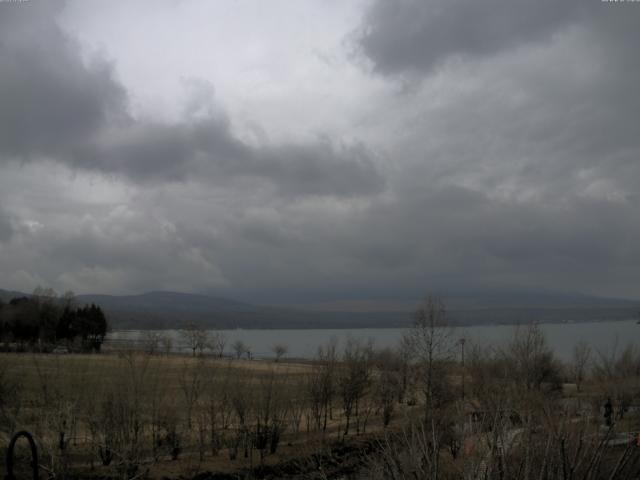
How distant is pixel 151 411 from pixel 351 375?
19.1 m

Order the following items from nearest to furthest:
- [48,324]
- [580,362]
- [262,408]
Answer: [262,408]
[580,362]
[48,324]

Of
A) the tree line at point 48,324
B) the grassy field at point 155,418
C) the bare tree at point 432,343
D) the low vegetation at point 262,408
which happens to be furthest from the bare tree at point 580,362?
the tree line at point 48,324

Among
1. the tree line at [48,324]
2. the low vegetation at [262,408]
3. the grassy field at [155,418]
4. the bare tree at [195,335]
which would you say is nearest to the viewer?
the low vegetation at [262,408]

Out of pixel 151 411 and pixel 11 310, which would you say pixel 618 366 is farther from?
pixel 11 310

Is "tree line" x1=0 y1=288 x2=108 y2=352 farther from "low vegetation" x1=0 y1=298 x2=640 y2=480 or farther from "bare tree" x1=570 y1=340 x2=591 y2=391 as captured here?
"bare tree" x1=570 y1=340 x2=591 y2=391

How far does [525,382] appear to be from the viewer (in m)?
53.2

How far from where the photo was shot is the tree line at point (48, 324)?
116m

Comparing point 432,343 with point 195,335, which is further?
point 195,335

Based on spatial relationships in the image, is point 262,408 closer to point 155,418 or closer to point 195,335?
point 155,418

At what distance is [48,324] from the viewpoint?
121500 mm

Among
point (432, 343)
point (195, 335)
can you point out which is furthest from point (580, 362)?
point (195, 335)

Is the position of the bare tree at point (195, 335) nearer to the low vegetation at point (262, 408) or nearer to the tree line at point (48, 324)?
the tree line at point (48, 324)

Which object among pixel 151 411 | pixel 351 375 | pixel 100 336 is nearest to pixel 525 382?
pixel 351 375

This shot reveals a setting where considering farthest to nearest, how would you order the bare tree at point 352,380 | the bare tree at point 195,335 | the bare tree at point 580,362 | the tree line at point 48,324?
1. the bare tree at point 195,335
2. the tree line at point 48,324
3. the bare tree at point 580,362
4. the bare tree at point 352,380
